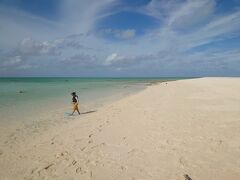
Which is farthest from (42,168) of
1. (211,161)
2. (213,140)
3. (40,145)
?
(213,140)

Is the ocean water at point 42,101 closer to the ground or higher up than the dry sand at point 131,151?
closer to the ground

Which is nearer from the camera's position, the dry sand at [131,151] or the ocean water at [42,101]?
the dry sand at [131,151]

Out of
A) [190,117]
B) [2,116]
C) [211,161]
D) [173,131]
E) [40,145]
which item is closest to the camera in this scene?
[211,161]

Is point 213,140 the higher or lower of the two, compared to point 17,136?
higher

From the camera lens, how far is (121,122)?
933cm

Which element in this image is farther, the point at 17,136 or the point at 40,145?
the point at 17,136

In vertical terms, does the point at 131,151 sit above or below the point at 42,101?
above

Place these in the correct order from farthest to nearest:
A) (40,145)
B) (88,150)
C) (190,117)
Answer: (190,117), (40,145), (88,150)

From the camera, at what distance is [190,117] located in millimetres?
9320

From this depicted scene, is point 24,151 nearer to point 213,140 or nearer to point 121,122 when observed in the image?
point 121,122

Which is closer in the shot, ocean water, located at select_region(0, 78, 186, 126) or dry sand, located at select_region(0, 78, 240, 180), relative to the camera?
dry sand, located at select_region(0, 78, 240, 180)

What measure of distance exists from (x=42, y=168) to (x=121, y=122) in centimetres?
488

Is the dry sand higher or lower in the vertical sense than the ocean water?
higher

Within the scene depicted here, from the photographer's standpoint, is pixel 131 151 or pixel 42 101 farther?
pixel 42 101
